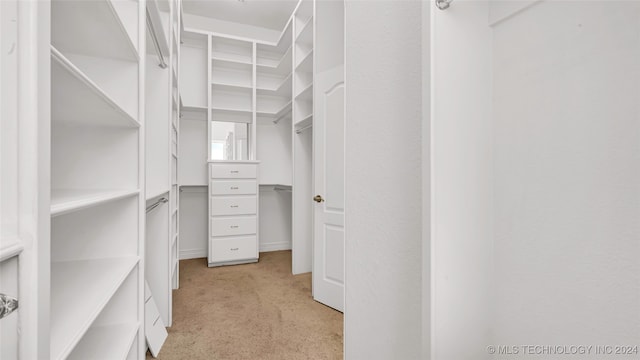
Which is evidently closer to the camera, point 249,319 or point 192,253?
point 249,319

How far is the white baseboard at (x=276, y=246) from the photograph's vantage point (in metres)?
3.98

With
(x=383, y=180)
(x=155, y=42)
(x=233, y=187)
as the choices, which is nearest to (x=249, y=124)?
(x=233, y=187)

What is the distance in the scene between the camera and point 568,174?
1.63 ft

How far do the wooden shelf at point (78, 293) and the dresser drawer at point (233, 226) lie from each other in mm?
1995

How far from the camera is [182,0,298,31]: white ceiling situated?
3361mm

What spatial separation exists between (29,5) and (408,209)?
852 millimetres

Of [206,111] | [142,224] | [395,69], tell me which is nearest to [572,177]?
[395,69]

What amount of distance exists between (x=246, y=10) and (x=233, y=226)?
8.53ft

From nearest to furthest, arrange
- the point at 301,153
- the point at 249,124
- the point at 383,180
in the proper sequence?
the point at 383,180 < the point at 301,153 < the point at 249,124

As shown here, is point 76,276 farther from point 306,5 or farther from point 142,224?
point 306,5

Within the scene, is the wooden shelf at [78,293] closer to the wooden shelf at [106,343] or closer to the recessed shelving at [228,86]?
the wooden shelf at [106,343]

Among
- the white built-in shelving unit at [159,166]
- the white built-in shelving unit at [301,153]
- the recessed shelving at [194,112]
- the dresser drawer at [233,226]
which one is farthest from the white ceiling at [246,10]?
the dresser drawer at [233,226]

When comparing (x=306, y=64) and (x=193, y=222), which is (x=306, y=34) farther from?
(x=193, y=222)

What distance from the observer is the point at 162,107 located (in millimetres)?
1890
